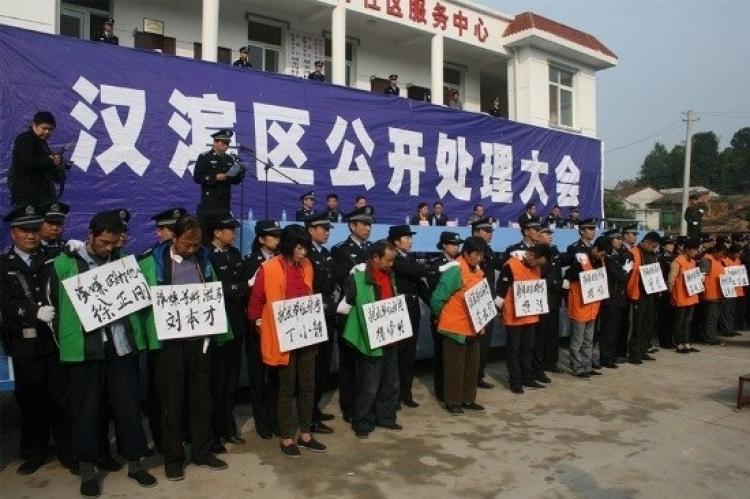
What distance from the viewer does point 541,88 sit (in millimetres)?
16234

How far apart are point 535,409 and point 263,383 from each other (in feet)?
8.41

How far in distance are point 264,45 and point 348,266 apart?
9266 mm

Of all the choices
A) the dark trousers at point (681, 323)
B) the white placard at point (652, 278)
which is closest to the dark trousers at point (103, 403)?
the white placard at point (652, 278)

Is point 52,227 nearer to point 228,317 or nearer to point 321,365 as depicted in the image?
point 228,317

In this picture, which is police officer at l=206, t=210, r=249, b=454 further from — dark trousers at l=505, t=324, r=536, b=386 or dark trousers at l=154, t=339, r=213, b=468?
dark trousers at l=505, t=324, r=536, b=386

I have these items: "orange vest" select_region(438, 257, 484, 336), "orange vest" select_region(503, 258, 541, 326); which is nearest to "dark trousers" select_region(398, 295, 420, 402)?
"orange vest" select_region(438, 257, 484, 336)

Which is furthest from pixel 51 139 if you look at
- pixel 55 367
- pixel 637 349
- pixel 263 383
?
pixel 637 349

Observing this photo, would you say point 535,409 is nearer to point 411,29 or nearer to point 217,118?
point 217,118

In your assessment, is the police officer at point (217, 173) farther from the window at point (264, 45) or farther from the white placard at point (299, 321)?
the window at point (264, 45)

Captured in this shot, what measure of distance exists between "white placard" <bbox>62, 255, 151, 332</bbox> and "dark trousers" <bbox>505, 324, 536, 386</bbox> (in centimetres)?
374

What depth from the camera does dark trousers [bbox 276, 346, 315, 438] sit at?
13.4 ft

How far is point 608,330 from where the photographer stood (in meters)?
6.91

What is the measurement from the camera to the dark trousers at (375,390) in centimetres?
462

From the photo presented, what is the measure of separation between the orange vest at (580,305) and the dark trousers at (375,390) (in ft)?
8.52
